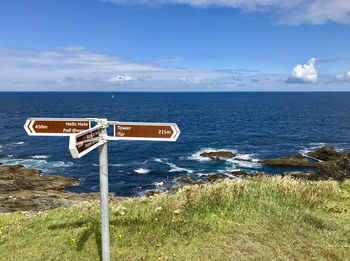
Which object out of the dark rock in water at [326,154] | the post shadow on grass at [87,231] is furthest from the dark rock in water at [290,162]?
the post shadow on grass at [87,231]

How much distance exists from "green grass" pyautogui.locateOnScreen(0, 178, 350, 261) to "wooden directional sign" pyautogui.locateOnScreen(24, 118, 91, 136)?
2808 mm

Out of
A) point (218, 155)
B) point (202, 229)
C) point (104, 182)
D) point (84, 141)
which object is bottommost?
point (218, 155)

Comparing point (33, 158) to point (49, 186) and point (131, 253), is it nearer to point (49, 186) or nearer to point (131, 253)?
point (49, 186)

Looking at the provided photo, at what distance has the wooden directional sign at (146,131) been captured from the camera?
422 cm

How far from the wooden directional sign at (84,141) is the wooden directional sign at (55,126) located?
0.58m

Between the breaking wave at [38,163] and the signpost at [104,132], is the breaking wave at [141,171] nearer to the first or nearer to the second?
the breaking wave at [38,163]

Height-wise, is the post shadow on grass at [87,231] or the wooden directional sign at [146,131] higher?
the wooden directional sign at [146,131]

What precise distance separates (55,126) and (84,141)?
125 centimetres

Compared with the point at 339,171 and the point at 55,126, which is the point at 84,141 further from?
the point at 339,171

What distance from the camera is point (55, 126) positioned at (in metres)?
4.43

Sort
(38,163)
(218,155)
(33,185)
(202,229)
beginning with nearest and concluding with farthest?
(202,229)
(33,185)
(38,163)
(218,155)

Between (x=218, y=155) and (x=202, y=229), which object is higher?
(x=202, y=229)

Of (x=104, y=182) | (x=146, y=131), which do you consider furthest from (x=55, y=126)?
(x=146, y=131)

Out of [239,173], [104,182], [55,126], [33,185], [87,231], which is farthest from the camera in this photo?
[239,173]
